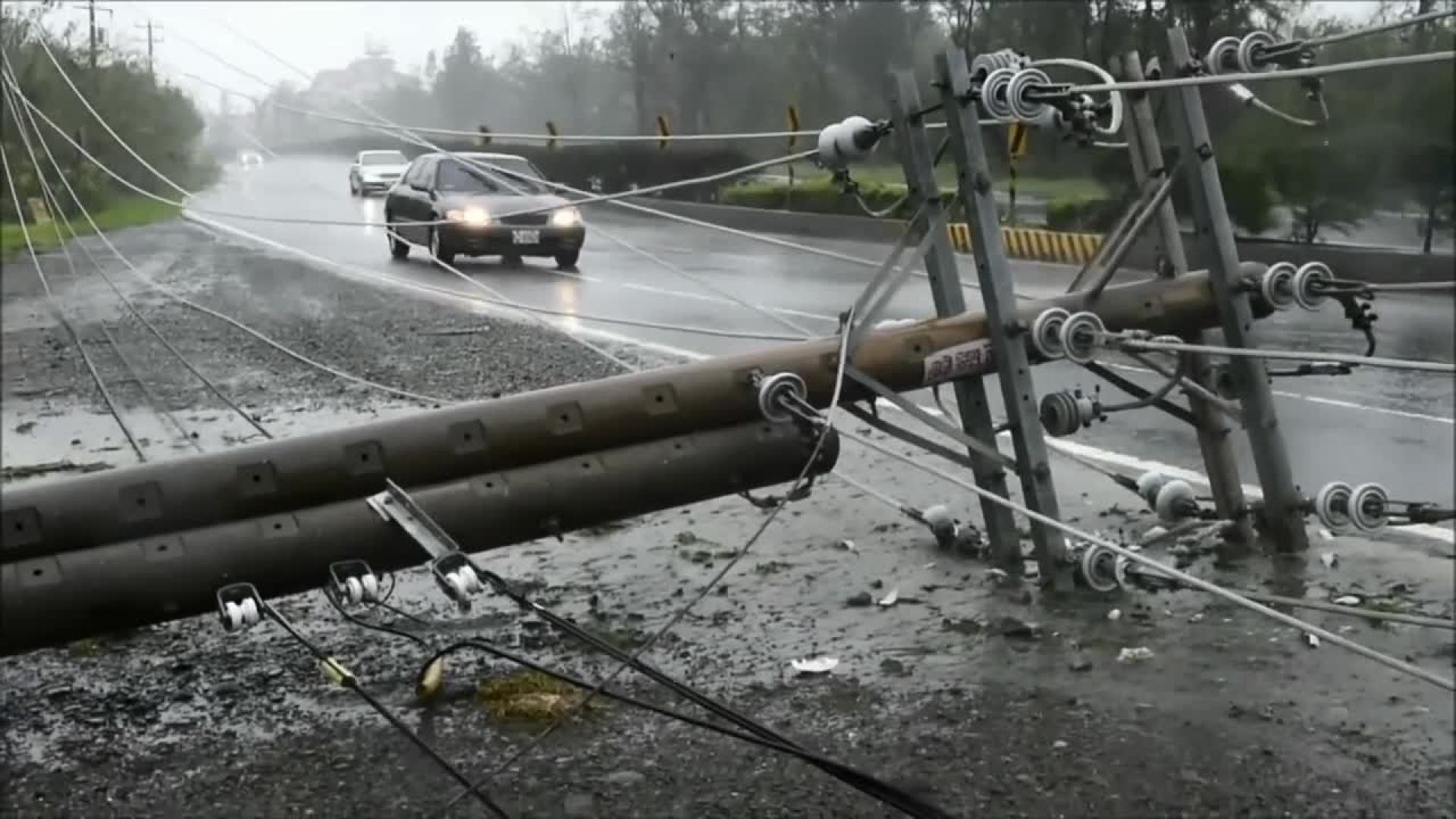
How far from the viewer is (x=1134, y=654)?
408 cm

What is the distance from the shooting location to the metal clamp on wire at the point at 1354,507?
411 centimetres

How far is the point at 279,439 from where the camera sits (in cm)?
341

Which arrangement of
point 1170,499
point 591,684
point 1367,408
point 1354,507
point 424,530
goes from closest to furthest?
point 424,530 < point 591,684 < point 1354,507 < point 1170,499 < point 1367,408

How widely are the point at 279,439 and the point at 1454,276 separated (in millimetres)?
7968

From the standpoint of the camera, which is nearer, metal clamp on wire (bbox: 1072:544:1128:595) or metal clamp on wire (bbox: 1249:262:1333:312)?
metal clamp on wire (bbox: 1072:544:1128:595)

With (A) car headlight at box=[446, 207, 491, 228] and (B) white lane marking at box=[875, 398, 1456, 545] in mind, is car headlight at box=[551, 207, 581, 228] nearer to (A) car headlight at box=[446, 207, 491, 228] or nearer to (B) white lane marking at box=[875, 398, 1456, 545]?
(A) car headlight at box=[446, 207, 491, 228]

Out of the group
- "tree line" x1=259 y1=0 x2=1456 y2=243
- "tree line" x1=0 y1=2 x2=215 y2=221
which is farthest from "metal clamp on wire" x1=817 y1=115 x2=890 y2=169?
"tree line" x1=0 y1=2 x2=215 y2=221

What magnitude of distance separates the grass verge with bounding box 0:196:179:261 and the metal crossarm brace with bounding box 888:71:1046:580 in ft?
6.32

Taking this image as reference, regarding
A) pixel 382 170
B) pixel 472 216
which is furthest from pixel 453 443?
pixel 382 170

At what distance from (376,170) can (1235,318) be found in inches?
101

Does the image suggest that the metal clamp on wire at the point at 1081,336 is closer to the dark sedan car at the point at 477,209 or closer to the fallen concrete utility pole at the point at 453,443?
the fallen concrete utility pole at the point at 453,443

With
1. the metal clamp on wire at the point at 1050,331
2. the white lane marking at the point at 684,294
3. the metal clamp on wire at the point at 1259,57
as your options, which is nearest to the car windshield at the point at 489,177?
the white lane marking at the point at 684,294

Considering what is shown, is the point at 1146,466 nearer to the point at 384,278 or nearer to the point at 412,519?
the point at 384,278

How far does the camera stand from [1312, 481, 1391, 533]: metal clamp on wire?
4.11 metres
